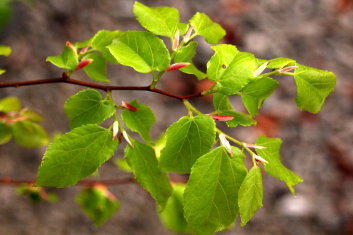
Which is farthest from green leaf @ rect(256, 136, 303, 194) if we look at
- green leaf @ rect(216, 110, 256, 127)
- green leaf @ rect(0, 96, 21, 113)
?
green leaf @ rect(0, 96, 21, 113)

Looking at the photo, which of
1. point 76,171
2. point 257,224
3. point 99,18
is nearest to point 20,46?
point 99,18

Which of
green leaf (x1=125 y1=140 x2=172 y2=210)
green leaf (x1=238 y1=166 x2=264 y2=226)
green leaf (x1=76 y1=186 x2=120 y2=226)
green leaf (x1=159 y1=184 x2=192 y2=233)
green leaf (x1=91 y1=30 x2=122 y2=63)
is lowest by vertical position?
green leaf (x1=76 y1=186 x2=120 y2=226)

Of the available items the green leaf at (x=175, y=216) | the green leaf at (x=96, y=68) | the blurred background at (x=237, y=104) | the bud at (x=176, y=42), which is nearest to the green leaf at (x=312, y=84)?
the bud at (x=176, y=42)

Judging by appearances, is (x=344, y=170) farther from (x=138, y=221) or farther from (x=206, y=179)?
(x=206, y=179)

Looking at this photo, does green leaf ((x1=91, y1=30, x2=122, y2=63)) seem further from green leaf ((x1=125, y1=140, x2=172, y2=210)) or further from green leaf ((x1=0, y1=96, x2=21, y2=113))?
green leaf ((x1=0, y1=96, x2=21, y2=113))

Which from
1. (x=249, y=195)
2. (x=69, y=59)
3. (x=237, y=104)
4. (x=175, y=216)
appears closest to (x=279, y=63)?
(x=249, y=195)

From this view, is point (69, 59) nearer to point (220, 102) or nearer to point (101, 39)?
point (101, 39)

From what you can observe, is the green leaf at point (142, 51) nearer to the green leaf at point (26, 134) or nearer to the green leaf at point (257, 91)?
the green leaf at point (257, 91)
